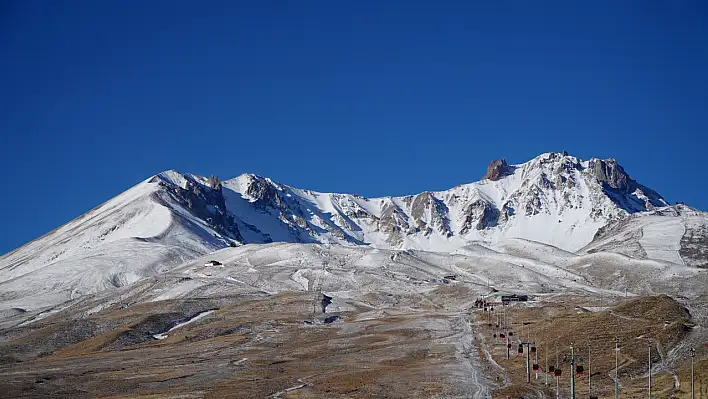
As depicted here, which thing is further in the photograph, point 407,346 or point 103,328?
point 103,328

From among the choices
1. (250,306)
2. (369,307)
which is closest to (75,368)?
(250,306)

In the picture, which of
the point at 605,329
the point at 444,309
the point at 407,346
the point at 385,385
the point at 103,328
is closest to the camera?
the point at 385,385

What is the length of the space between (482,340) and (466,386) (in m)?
44.6

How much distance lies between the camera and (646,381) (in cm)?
7325

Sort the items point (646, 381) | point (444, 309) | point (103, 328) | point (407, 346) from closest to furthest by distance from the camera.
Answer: point (646, 381), point (407, 346), point (103, 328), point (444, 309)

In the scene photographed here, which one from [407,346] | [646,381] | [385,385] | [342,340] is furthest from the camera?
[342,340]

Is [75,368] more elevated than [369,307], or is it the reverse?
[369,307]

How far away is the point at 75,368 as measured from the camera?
103 meters

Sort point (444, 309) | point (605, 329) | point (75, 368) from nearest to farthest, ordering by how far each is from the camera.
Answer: point (605, 329) < point (75, 368) < point (444, 309)

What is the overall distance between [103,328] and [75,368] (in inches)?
2084

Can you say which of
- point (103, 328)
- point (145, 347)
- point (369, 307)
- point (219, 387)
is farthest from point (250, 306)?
point (219, 387)

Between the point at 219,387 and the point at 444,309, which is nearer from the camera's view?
the point at 219,387

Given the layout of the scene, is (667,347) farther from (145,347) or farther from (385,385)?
(145,347)

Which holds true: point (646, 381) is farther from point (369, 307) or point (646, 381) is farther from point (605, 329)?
point (369, 307)
